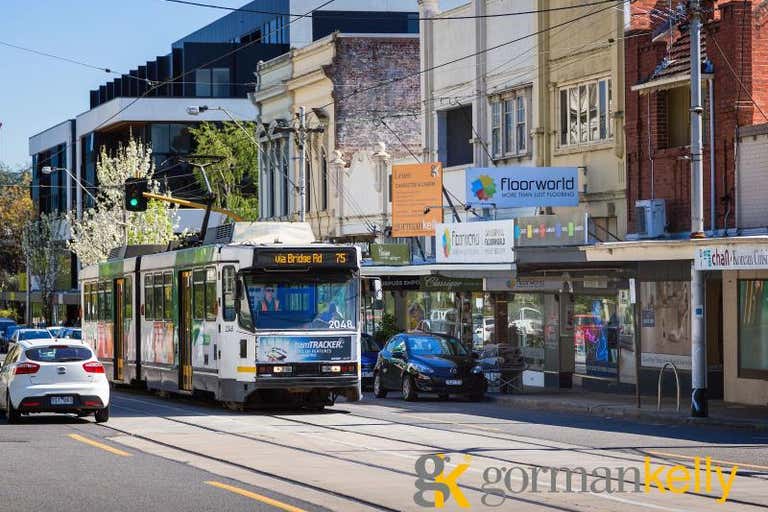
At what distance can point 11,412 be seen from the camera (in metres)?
26.1

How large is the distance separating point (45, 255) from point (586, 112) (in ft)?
204

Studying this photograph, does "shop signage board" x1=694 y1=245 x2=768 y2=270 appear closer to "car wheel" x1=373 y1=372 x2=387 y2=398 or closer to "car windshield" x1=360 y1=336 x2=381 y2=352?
"car wheel" x1=373 y1=372 x2=387 y2=398

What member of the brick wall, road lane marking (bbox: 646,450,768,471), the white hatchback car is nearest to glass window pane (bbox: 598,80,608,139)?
the white hatchback car

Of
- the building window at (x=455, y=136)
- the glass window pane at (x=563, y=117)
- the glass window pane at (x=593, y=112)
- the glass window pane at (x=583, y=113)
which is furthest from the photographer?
the building window at (x=455, y=136)

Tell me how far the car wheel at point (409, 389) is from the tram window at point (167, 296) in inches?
234

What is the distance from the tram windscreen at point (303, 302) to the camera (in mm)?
27906

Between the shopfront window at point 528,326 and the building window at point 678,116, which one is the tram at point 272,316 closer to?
the building window at point 678,116

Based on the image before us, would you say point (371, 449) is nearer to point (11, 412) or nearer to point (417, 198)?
point (11, 412)

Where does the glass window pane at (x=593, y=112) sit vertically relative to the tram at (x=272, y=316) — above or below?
above

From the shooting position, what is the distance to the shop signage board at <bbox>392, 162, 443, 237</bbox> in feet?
137

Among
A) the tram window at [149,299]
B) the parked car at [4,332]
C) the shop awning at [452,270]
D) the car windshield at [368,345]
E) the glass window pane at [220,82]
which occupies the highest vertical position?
the glass window pane at [220,82]

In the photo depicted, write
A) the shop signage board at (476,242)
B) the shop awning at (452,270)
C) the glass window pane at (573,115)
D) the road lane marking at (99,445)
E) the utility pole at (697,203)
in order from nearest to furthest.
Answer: the road lane marking at (99,445)
the utility pole at (697,203)
the shop signage board at (476,242)
the shop awning at (452,270)
the glass window pane at (573,115)

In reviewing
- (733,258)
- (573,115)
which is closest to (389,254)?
(573,115)

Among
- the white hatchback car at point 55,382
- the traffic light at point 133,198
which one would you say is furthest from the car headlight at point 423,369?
the white hatchback car at point 55,382
